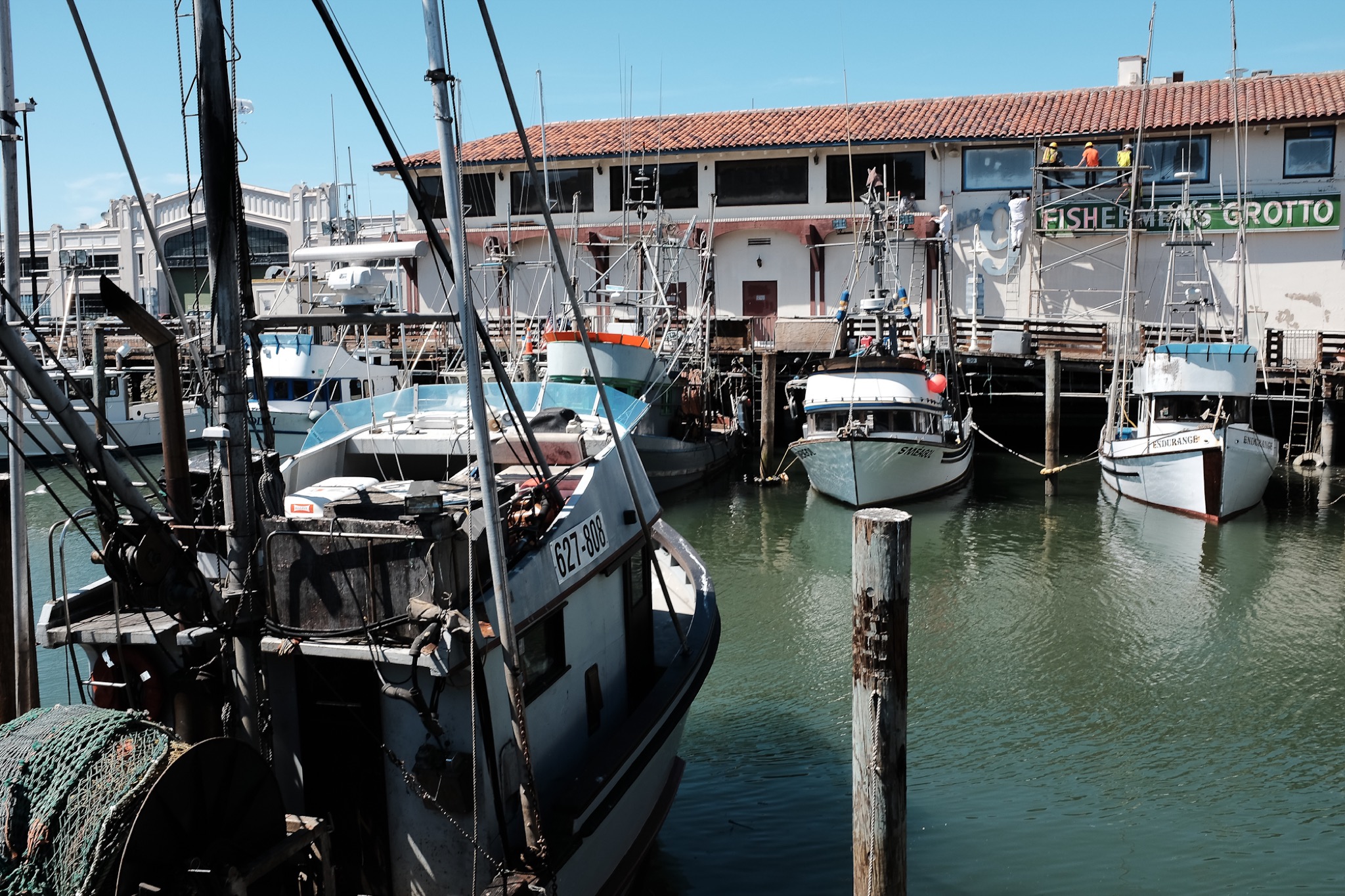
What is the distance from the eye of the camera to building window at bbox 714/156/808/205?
3631 centimetres

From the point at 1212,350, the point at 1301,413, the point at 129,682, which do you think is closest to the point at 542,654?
the point at 129,682

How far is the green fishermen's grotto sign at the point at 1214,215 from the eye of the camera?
32.1m

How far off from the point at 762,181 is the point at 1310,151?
15988 millimetres

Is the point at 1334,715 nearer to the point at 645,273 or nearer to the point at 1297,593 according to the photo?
the point at 1297,593

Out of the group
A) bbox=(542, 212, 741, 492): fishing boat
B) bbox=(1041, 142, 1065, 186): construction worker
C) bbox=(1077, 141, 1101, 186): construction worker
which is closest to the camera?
bbox=(542, 212, 741, 492): fishing boat

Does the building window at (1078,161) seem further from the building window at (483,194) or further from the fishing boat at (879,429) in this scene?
the building window at (483,194)

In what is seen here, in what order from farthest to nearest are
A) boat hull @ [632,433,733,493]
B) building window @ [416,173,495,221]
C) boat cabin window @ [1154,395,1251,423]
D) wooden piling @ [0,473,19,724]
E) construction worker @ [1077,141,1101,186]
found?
building window @ [416,173,495,221]
construction worker @ [1077,141,1101,186]
boat hull @ [632,433,733,493]
boat cabin window @ [1154,395,1251,423]
wooden piling @ [0,473,19,724]

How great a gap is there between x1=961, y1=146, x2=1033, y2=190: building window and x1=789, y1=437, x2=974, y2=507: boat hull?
1404cm

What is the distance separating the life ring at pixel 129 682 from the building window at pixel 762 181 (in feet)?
104

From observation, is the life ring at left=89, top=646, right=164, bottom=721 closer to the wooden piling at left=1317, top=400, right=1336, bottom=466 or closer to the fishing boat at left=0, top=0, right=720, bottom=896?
the fishing boat at left=0, top=0, right=720, bottom=896

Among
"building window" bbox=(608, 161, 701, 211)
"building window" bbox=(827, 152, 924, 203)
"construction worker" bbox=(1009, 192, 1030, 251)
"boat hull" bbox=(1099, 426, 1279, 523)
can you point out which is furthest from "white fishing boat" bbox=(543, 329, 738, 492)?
"construction worker" bbox=(1009, 192, 1030, 251)

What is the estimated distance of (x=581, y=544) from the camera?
752cm

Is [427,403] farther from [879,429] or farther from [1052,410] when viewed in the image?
[1052,410]

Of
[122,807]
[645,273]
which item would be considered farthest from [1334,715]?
[645,273]
